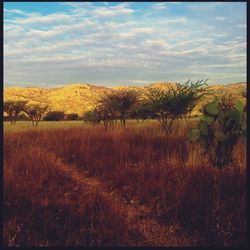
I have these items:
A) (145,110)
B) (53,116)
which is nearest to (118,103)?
(145,110)

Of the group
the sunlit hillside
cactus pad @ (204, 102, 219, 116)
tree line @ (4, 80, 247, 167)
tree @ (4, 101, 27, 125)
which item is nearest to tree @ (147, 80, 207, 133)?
tree line @ (4, 80, 247, 167)

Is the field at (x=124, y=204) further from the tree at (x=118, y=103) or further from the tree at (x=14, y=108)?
the tree at (x=14, y=108)

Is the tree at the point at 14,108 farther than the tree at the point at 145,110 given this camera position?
Yes

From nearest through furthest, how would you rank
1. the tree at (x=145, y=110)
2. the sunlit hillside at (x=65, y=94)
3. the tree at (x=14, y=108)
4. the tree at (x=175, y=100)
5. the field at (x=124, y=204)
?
1. the field at (x=124, y=204)
2. the tree at (x=175, y=100)
3. the tree at (x=145, y=110)
4. the tree at (x=14, y=108)
5. the sunlit hillside at (x=65, y=94)

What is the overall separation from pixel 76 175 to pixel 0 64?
313 centimetres

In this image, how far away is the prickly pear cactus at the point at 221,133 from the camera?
949 cm

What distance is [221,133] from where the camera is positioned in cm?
965

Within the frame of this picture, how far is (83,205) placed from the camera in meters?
6.13

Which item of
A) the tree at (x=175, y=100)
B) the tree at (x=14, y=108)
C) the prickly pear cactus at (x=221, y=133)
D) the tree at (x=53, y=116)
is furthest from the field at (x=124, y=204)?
the tree at (x=53, y=116)

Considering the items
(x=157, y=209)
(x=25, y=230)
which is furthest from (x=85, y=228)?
(x=157, y=209)

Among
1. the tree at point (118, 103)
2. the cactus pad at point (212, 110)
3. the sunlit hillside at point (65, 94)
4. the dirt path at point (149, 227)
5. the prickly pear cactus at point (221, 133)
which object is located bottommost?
the dirt path at point (149, 227)

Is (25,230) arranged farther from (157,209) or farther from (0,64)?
(0,64)

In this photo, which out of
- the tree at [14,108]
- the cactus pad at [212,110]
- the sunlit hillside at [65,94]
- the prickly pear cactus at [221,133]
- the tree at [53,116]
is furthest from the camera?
the sunlit hillside at [65,94]

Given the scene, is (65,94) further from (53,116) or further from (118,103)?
(118,103)
